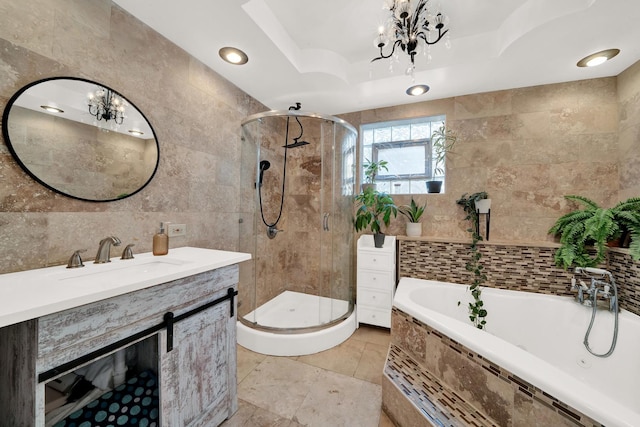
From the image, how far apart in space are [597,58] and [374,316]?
273cm

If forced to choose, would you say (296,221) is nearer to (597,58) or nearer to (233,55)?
(233,55)

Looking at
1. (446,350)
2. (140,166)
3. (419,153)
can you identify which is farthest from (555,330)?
(140,166)

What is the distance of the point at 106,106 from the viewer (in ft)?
4.17

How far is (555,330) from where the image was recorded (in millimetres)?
1650

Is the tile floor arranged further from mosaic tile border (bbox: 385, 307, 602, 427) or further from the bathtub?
the bathtub

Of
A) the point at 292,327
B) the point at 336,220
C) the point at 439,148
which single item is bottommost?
the point at 292,327

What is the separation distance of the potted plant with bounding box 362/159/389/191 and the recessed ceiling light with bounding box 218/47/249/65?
4.93 ft

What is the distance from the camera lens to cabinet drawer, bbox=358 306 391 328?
2.19 m

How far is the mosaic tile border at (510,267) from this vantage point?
5.36 feet

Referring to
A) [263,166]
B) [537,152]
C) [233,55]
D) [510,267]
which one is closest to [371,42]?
[233,55]

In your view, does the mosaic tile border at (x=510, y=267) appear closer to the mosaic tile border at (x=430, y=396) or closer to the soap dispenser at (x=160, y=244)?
the mosaic tile border at (x=430, y=396)

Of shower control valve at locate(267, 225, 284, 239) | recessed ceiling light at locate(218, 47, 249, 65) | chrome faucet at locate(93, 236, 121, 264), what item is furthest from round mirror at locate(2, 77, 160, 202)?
shower control valve at locate(267, 225, 284, 239)

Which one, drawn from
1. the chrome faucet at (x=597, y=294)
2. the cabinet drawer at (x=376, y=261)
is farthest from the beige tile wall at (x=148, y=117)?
the chrome faucet at (x=597, y=294)

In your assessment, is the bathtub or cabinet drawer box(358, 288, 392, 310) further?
cabinet drawer box(358, 288, 392, 310)
